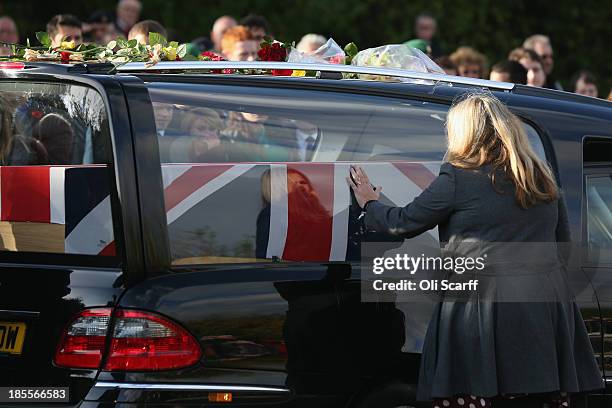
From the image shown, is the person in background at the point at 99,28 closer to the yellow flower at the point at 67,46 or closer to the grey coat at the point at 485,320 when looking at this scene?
the yellow flower at the point at 67,46

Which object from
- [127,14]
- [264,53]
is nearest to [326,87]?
[264,53]

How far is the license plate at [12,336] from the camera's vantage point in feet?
13.6

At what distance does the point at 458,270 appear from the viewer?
14.1 feet

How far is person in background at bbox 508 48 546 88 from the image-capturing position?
32.3ft

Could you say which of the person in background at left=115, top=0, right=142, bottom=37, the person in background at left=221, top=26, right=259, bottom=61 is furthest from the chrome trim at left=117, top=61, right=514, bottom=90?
the person in background at left=115, top=0, right=142, bottom=37

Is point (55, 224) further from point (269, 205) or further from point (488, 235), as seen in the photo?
point (488, 235)

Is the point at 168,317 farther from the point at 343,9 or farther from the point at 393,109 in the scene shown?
the point at 343,9

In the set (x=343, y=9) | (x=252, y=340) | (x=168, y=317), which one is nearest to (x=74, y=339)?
(x=168, y=317)

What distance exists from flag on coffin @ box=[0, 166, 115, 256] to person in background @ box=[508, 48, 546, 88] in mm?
6023

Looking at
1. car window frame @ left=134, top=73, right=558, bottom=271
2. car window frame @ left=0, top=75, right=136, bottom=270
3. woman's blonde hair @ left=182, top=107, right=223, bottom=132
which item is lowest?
car window frame @ left=0, top=75, right=136, bottom=270

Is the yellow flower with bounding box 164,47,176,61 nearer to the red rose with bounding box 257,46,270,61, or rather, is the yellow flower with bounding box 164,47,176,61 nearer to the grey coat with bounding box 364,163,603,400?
the red rose with bounding box 257,46,270,61

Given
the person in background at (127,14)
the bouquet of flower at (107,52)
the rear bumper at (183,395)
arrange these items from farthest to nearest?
the person in background at (127,14)
the bouquet of flower at (107,52)
the rear bumper at (183,395)

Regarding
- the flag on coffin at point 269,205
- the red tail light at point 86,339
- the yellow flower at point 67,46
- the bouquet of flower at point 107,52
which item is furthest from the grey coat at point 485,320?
the yellow flower at point 67,46

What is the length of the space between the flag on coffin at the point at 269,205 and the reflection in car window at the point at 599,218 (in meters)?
0.60
